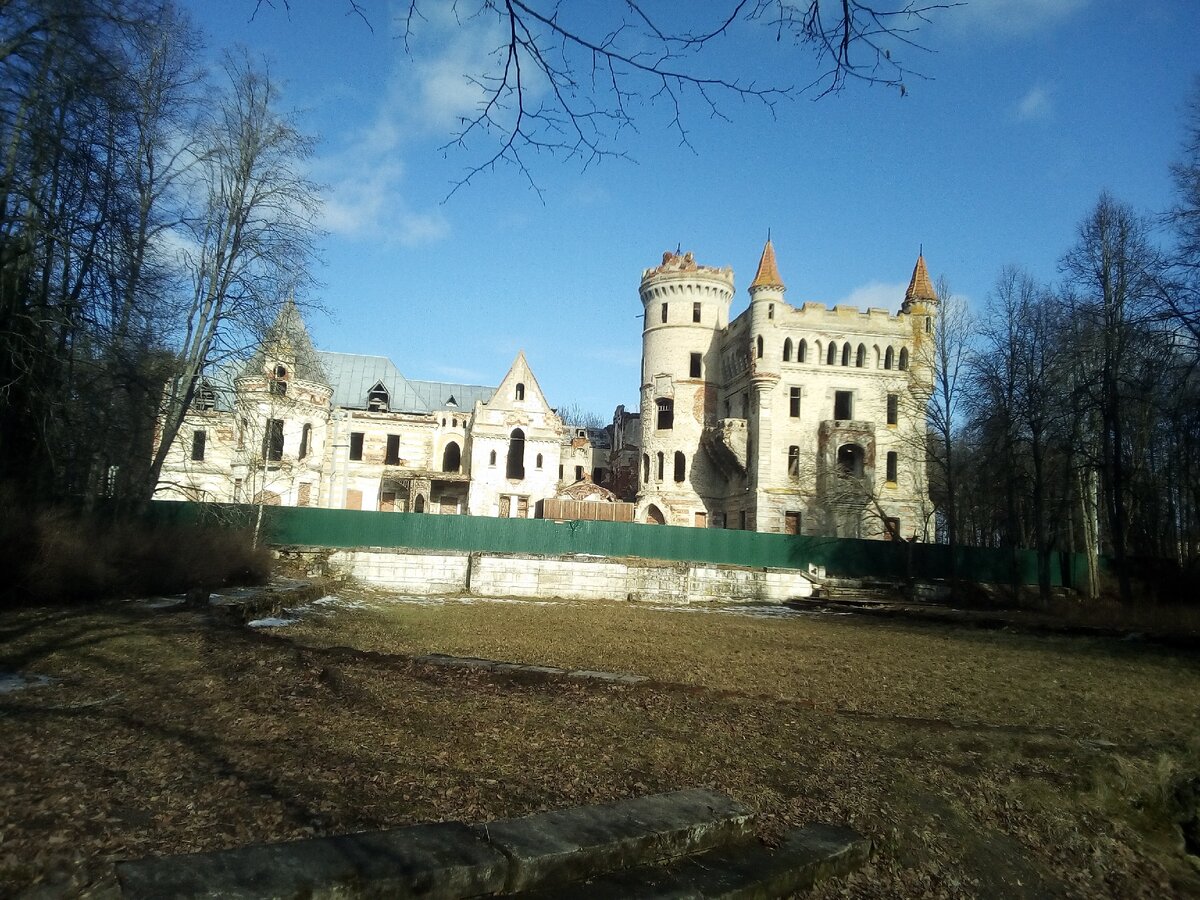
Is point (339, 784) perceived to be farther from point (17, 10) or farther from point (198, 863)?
point (17, 10)

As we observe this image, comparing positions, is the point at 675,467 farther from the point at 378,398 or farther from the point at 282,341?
the point at 282,341

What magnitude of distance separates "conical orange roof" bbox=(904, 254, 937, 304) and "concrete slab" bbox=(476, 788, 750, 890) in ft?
160

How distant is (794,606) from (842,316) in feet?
72.0

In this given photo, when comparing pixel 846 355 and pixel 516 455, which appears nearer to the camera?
pixel 846 355

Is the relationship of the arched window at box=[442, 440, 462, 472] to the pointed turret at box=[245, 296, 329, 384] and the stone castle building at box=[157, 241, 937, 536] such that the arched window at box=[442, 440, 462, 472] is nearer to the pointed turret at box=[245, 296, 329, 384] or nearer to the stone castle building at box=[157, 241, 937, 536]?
the stone castle building at box=[157, 241, 937, 536]

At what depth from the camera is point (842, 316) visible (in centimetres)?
4688

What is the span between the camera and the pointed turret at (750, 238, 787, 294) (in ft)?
151

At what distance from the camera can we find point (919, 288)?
48406 mm

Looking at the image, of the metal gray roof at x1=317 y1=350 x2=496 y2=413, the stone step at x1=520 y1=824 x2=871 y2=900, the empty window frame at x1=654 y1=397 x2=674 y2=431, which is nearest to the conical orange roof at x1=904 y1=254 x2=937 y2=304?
the empty window frame at x1=654 y1=397 x2=674 y2=431

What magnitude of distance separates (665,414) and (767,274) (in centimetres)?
1085

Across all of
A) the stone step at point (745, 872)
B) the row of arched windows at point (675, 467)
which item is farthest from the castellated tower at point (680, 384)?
the stone step at point (745, 872)

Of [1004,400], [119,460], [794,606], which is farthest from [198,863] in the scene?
[1004,400]

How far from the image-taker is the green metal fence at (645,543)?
3119cm

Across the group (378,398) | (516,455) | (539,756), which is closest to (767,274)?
(516,455)
